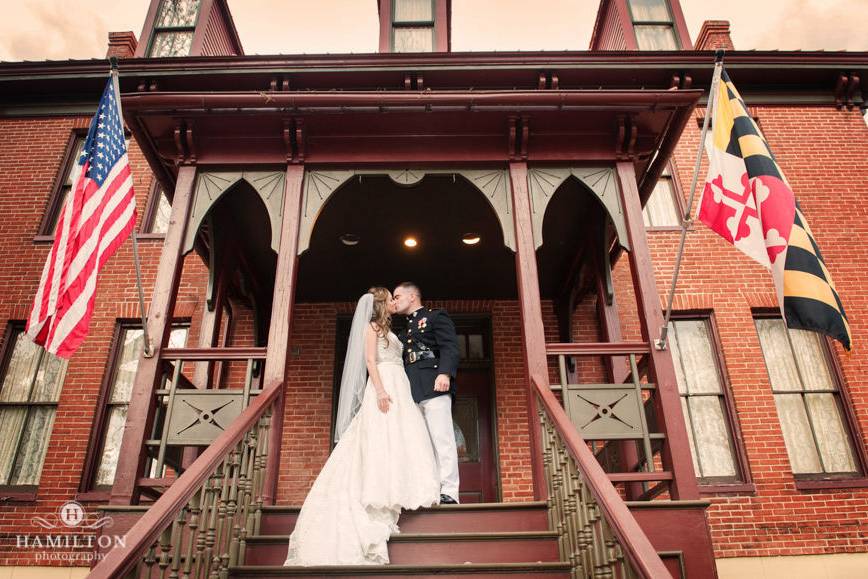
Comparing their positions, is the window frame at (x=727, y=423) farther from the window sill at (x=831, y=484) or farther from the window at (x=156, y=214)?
the window at (x=156, y=214)

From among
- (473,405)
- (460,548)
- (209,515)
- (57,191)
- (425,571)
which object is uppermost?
(57,191)

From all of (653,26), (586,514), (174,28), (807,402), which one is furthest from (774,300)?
(174,28)

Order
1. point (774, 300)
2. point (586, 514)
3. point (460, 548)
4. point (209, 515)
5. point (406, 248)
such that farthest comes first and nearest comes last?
point (774, 300) < point (406, 248) < point (460, 548) < point (209, 515) < point (586, 514)

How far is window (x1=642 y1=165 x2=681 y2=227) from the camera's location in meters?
9.06

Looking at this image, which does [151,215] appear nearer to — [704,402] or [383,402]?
[383,402]

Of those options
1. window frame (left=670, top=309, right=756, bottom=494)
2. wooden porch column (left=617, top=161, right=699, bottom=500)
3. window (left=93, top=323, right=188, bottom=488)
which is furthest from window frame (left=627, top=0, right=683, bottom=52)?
window (left=93, top=323, right=188, bottom=488)

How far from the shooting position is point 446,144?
6.12 metres

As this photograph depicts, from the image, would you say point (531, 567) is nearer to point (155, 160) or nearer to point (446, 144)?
point (446, 144)

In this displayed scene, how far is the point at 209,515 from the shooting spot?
372 centimetres

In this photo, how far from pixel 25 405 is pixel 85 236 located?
185 inches

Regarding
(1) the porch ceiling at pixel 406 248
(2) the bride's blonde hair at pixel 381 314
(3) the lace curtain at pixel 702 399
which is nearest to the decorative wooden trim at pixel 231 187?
(1) the porch ceiling at pixel 406 248

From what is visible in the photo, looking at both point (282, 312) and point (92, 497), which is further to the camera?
point (92, 497)

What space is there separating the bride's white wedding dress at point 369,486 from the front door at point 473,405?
11.8ft

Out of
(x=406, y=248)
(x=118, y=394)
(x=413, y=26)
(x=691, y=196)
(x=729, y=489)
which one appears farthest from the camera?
(x=413, y=26)
